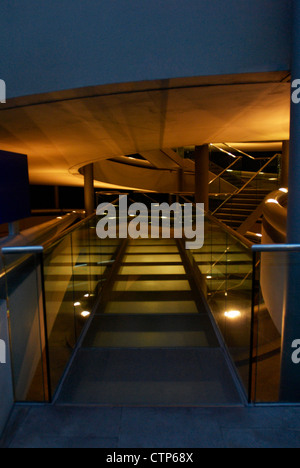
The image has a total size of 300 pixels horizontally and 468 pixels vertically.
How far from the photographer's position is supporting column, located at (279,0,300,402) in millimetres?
2453

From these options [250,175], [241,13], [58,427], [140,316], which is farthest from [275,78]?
[250,175]

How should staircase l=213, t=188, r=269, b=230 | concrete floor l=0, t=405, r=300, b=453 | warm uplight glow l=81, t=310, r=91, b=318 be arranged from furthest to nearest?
1. staircase l=213, t=188, r=269, b=230
2. warm uplight glow l=81, t=310, r=91, b=318
3. concrete floor l=0, t=405, r=300, b=453

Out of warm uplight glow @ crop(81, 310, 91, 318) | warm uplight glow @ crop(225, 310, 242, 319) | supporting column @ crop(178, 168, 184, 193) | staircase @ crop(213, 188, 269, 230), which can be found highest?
supporting column @ crop(178, 168, 184, 193)

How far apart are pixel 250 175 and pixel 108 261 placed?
25.5 ft

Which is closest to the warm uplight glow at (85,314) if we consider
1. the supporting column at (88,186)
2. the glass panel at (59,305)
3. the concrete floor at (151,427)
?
the glass panel at (59,305)

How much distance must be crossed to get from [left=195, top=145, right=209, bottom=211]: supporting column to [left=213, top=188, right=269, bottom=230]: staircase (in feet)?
2.68

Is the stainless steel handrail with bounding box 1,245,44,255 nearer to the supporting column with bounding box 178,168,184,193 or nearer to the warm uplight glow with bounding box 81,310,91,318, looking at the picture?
the warm uplight glow with bounding box 81,310,91,318

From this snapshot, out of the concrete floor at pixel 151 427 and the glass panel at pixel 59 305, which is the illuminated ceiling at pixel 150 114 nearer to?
the glass panel at pixel 59 305

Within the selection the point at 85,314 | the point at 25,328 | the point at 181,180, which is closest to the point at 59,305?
the point at 25,328

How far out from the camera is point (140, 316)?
438cm

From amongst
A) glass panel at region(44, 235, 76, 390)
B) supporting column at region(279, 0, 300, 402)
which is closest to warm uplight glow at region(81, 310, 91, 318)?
glass panel at region(44, 235, 76, 390)

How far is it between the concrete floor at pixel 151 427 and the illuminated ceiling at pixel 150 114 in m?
2.76

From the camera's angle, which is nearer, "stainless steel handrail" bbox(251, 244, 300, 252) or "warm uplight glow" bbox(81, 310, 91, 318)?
"stainless steel handrail" bbox(251, 244, 300, 252)

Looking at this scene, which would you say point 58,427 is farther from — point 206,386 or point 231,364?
point 231,364
